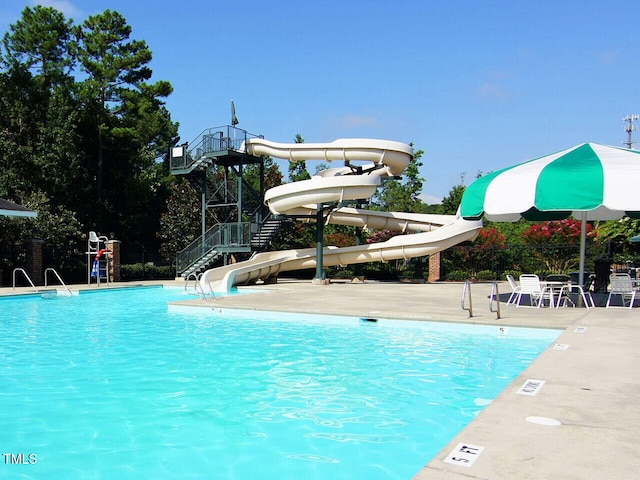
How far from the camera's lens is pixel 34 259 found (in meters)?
23.1

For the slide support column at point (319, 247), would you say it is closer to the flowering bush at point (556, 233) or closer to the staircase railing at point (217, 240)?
the staircase railing at point (217, 240)

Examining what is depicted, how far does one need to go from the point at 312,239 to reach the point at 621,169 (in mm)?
20616

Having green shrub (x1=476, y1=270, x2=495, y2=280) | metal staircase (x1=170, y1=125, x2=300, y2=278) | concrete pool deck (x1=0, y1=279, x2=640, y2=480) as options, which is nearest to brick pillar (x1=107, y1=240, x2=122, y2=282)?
metal staircase (x1=170, y1=125, x2=300, y2=278)

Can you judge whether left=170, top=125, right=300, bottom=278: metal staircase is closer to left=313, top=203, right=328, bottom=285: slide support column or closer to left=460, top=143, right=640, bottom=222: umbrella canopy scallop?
left=313, top=203, right=328, bottom=285: slide support column

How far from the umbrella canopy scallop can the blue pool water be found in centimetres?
302

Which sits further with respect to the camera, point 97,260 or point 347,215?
point 347,215

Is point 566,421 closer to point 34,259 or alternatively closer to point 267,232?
point 267,232

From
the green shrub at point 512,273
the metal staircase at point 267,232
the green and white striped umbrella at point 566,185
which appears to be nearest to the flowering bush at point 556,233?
the green shrub at point 512,273

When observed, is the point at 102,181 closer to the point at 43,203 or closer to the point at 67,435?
the point at 43,203

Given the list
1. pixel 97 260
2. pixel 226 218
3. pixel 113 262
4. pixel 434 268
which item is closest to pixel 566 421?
pixel 97 260

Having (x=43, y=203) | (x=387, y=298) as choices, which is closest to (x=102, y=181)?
(x=43, y=203)

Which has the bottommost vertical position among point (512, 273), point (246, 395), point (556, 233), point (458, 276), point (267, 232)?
point (246, 395)

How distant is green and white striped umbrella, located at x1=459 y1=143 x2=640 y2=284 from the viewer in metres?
11.1

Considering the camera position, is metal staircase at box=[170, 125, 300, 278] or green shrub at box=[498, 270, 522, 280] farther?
green shrub at box=[498, 270, 522, 280]
